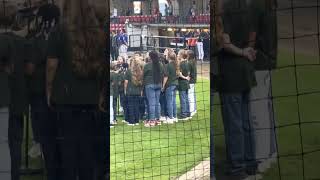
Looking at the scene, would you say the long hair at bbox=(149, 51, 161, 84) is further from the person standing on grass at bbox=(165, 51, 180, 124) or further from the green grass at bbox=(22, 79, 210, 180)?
the green grass at bbox=(22, 79, 210, 180)

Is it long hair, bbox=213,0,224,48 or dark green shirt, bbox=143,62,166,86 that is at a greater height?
long hair, bbox=213,0,224,48

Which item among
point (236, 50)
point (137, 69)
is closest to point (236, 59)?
point (236, 50)

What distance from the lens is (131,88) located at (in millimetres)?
2170

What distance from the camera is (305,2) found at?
A: 2123 mm

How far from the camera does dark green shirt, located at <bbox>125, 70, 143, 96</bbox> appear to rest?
84.4 inches

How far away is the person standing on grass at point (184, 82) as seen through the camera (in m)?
2.14

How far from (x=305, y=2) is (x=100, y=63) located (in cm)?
86

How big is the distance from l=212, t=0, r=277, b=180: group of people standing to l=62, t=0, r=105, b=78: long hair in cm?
47

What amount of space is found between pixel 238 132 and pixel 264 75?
10.1 inches

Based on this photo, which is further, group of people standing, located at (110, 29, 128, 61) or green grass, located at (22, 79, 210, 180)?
green grass, located at (22, 79, 210, 180)

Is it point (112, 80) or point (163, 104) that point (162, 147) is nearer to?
point (163, 104)

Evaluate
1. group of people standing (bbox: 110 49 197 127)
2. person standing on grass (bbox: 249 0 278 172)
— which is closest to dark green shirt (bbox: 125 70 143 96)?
group of people standing (bbox: 110 49 197 127)

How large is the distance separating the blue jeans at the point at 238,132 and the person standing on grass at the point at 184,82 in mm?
154

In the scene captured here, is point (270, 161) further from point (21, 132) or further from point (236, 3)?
point (21, 132)
